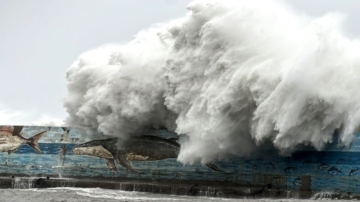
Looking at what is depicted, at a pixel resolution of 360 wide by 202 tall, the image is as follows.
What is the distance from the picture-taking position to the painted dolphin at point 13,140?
137 feet

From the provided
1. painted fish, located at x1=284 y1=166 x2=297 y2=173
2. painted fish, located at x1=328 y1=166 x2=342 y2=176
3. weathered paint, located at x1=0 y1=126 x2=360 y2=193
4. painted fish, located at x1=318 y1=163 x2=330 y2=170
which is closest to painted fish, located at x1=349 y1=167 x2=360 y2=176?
weathered paint, located at x1=0 y1=126 x2=360 y2=193

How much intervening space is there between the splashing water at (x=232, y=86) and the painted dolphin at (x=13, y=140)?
5705mm

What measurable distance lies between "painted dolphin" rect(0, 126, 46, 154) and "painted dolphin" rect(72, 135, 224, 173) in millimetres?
3061

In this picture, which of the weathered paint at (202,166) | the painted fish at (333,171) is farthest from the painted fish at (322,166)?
the painted fish at (333,171)

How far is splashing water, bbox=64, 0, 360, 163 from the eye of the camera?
28.5 metres

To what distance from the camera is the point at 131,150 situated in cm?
3859

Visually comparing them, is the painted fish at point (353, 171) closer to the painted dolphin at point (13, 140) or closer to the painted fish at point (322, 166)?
the painted fish at point (322, 166)

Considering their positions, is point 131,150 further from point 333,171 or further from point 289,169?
point 333,171

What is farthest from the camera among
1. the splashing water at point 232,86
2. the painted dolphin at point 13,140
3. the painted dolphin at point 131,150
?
the painted dolphin at point 13,140

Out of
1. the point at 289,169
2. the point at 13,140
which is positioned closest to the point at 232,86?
the point at 289,169

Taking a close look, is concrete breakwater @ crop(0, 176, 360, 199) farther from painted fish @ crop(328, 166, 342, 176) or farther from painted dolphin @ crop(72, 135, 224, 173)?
painted dolphin @ crop(72, 135, 224, 173)

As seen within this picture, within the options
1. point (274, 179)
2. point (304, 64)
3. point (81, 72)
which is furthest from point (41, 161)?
point (304, 64)

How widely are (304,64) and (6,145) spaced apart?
23932 mm

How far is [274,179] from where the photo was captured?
3231 cm
